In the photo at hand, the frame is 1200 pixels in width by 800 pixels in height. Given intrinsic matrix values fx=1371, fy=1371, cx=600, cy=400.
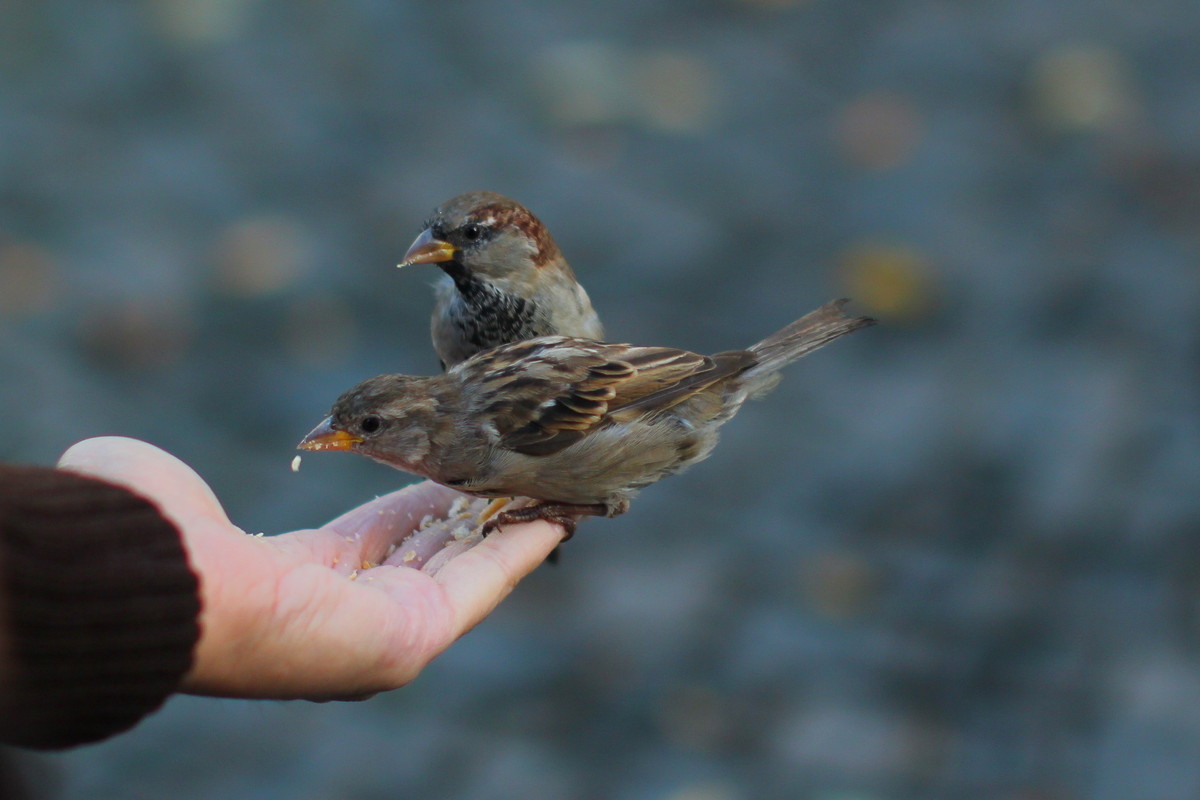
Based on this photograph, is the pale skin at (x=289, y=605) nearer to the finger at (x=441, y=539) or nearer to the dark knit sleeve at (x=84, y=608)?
the dark knit sleeve at (x=84, y=608)

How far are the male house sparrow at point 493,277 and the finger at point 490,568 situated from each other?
51 cm

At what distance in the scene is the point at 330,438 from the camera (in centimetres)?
322

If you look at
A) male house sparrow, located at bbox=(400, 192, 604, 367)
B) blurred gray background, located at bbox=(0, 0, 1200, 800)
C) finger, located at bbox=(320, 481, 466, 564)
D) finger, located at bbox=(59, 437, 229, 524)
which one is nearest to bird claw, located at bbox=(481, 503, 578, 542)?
finger, located at bbox=(320, 481, 466, 564)

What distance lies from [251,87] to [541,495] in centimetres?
426

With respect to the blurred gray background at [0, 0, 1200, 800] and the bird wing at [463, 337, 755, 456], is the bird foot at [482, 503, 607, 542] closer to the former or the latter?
the bird wing at [463, 337, 755, 456]

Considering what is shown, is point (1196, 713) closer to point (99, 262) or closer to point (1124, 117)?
point (1124, 117)

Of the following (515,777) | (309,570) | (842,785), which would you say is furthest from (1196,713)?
(309,570)

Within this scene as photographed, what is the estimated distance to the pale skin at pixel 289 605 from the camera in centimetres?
243

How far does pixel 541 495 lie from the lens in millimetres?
3369

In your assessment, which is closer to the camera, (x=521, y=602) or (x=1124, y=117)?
(x=521, y=602)

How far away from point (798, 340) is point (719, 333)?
229 cm

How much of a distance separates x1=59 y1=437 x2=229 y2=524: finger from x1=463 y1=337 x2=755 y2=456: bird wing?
80cm

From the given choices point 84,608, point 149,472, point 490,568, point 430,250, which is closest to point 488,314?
point 430,250

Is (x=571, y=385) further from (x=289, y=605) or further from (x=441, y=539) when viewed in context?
(x=289, y=605)
